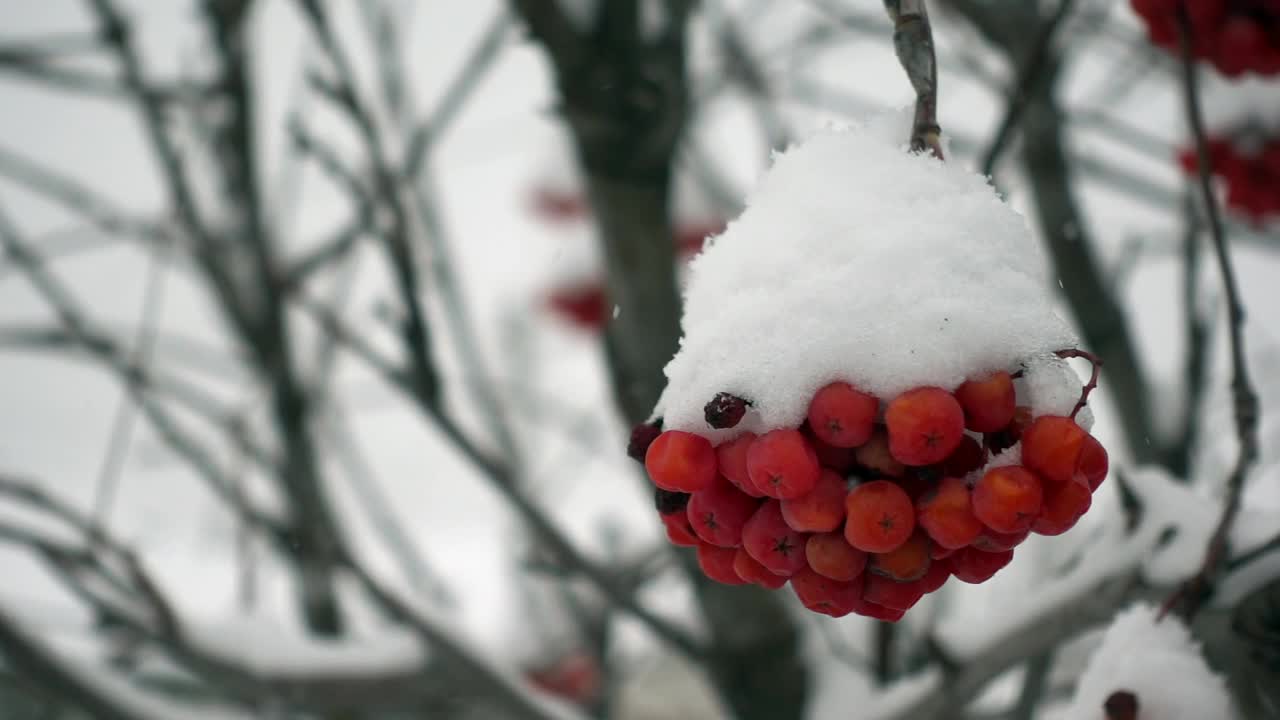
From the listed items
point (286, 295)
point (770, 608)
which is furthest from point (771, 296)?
point (286, 295)

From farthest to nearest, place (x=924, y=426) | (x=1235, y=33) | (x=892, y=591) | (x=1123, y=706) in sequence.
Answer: (x=1235, y=33) < (x=1123, y=706) < (x=892, y=591) < (x=924, y=426)

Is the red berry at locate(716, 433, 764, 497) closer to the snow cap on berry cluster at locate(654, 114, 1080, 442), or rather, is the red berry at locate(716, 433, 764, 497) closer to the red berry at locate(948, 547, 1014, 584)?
the snow cap on berry cluster at locate(654, 114, 1080, 442)

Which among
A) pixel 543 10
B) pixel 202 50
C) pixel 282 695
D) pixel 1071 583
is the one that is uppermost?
pixel 202 50

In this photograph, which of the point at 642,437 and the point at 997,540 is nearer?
the point at 997,540

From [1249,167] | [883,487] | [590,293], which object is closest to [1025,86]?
[883,487]

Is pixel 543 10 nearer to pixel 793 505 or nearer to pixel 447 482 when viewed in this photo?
pixel 793 505

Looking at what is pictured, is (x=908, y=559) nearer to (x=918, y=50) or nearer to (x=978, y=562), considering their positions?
(x=978, y=562)
